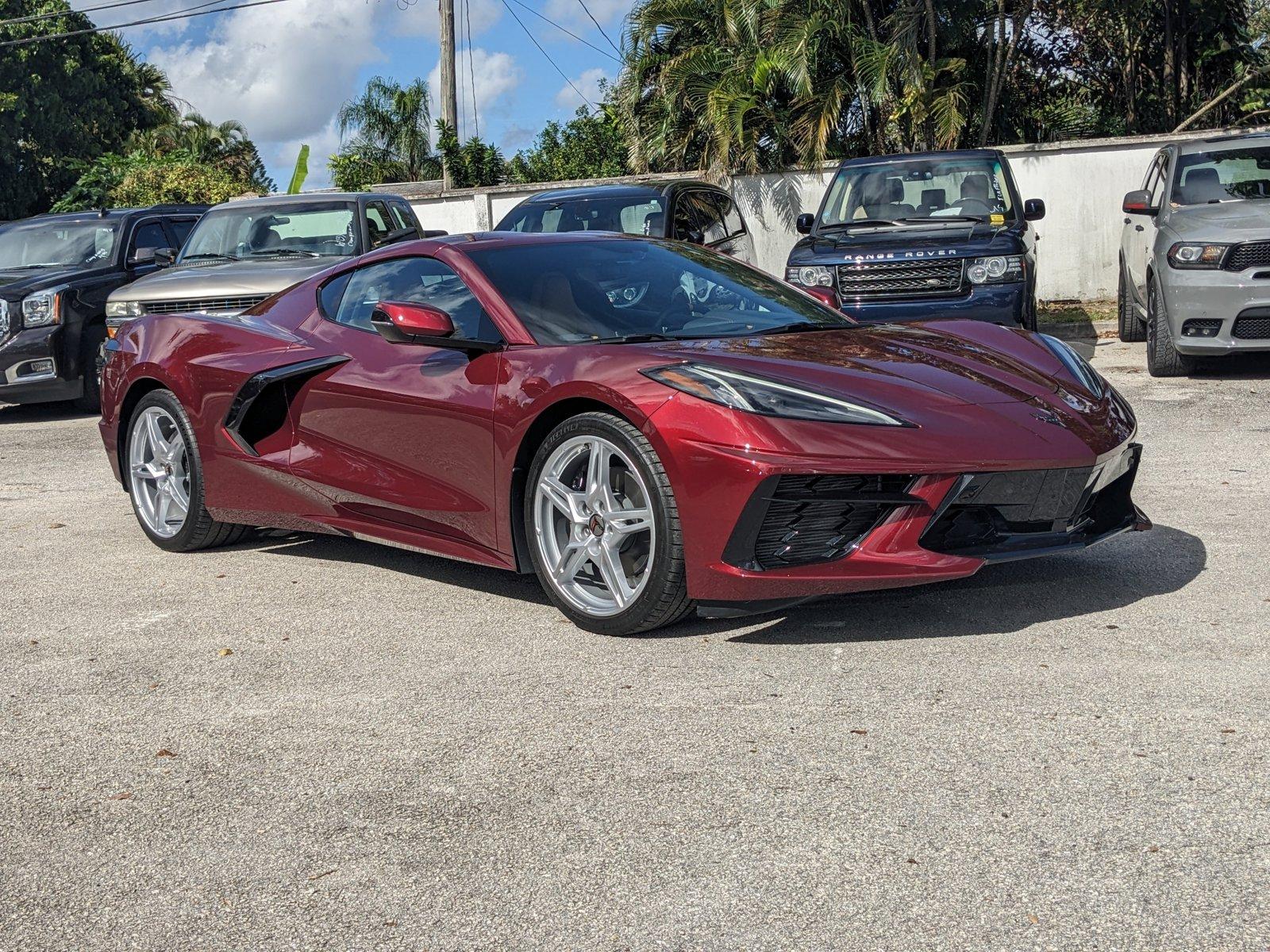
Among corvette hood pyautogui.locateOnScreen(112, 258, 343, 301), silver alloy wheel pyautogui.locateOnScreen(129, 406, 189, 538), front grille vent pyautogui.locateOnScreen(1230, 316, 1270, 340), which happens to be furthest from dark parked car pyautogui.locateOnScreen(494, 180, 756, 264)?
silver alloy wheel pyautogui.locateOnScreen(129, 406, 189, 538)

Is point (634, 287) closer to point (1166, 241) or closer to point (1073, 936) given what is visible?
point (1073, 936)

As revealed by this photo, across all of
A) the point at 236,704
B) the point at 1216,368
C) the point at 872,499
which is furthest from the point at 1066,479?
the point at 1216,368

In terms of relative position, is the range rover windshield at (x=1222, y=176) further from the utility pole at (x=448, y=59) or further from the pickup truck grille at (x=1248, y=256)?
the utility pole at (x=448, y=59)

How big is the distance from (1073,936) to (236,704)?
2.56 metres

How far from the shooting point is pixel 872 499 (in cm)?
441

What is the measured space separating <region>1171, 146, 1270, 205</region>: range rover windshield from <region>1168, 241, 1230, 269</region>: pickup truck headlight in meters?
1.05

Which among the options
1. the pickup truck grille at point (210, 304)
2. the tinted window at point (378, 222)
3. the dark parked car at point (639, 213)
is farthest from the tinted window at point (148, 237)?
the dark parked car at point (639, 213)

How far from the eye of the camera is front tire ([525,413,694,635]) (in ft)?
15.0

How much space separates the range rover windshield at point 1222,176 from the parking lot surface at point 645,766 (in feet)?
21.1

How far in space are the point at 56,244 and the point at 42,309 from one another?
1855 mm

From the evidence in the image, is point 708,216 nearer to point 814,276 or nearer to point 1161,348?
point 814,276

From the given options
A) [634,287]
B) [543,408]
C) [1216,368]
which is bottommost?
[1216,368]

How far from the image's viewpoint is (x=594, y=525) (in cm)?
482

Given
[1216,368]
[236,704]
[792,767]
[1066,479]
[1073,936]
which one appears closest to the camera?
[1073,936]
